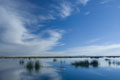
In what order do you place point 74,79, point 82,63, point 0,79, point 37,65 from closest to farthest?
point 0,79 → point 74,79 → point 37,65 → point 82,63

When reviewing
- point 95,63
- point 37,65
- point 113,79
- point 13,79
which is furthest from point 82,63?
point 13,79

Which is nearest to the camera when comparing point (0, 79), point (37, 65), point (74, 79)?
point (0, 79)

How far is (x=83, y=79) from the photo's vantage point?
20.9 m

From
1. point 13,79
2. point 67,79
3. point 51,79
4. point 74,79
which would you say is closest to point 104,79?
point 74,79

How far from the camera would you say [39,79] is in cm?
1988

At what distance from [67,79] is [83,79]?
302 centimetres

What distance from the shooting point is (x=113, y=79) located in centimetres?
2108

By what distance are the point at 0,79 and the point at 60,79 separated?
10.5 m

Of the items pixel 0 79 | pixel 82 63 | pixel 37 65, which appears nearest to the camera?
pixel 0 79

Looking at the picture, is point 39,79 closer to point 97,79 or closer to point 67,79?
point 67,79

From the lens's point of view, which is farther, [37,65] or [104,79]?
[37,65]

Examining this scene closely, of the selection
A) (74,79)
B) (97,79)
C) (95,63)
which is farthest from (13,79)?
(95,63)

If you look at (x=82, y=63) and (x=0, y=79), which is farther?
(x=82, y=63)

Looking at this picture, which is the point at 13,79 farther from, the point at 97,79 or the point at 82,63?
the point at 82,63
